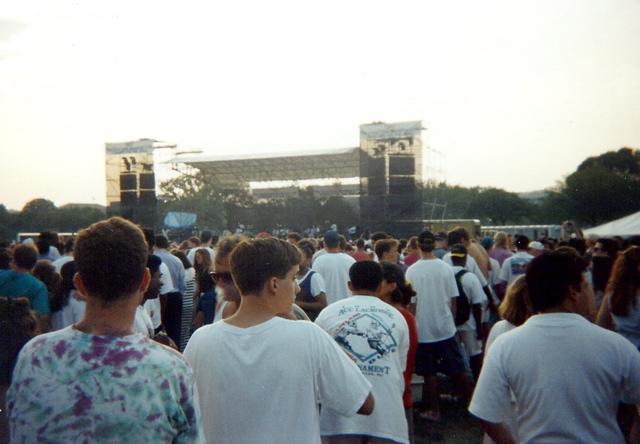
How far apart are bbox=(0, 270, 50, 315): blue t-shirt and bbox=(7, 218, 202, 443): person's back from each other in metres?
3.71

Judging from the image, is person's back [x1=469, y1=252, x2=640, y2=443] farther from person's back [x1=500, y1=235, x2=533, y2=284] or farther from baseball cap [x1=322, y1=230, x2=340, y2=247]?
person's back [x1=500, y1=235, x2=533, y2=284]

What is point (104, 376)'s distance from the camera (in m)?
1.63

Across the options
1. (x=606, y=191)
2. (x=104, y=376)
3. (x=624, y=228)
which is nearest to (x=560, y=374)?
(x=104, y=376)

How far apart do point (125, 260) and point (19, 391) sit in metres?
0.46

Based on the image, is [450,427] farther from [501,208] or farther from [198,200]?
[501,208]

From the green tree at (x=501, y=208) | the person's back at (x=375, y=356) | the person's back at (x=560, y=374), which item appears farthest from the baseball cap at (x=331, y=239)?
the green tree at (x=501, y=208)

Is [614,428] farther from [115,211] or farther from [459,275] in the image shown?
[115,211]

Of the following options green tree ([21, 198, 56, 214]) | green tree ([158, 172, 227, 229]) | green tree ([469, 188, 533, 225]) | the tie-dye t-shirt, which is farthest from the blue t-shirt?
green tree ([469, 188, 533, 225])

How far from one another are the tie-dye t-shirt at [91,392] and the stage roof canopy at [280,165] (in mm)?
32613

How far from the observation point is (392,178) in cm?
2703

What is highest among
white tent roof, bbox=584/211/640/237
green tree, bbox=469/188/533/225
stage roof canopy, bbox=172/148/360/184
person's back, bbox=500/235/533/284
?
stage roof canopy, bbox=172/148/360/184

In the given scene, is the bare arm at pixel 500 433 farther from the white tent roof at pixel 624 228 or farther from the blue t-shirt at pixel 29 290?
the white tent roof at pixel 624 228

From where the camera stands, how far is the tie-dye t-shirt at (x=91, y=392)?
1614mm

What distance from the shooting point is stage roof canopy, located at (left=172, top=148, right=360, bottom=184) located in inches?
1414
